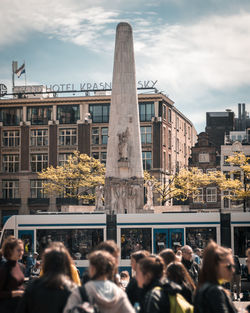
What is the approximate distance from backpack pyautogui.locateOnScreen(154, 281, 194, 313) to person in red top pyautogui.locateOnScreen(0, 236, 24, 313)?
1.64m

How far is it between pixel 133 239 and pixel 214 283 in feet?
65.2

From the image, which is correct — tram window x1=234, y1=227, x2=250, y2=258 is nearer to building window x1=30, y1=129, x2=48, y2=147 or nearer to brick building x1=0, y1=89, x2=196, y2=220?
brick building x1=0, y1=89, x2=196, y2=220

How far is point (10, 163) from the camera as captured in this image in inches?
2660

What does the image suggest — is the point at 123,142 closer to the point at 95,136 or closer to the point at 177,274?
the point at 177,274

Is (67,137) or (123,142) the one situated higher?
(67,137)

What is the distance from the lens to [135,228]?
84.8ft

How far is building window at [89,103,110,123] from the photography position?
217 feet

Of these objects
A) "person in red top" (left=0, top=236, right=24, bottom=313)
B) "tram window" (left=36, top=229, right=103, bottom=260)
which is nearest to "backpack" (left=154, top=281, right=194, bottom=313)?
"person in red top" (left=0, top=236, right=24, bottom=313)

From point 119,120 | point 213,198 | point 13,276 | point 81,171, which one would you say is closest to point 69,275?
point 13,276

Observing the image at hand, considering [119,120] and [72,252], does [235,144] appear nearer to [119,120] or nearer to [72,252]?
[119,120]

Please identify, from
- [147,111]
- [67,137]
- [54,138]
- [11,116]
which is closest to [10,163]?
[11,116]

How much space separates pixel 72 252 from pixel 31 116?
143 ft

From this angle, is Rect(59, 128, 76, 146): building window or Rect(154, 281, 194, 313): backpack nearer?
Rect(154, 281, 194, 313): backpack

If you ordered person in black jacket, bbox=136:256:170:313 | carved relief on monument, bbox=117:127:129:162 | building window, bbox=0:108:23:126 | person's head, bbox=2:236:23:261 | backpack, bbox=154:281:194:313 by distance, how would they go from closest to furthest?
person in black jacket, bbox=136:256:170:313
backpack, bbox=154:281:194:313
person's head, bbox=2:236:23:261
carved relief on monument, bbox=117:127:129:162
building window, bbox=0:108:23:126
